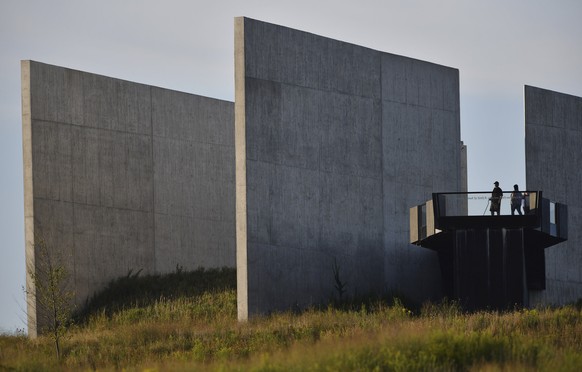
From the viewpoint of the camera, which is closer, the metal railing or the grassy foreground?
the grassy foreground

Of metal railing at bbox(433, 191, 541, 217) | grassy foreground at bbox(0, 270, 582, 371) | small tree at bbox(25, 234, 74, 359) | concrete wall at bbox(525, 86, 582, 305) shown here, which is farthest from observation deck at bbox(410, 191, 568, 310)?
small tree at bbox(25, 234, 74, 359)

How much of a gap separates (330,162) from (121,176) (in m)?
6.76

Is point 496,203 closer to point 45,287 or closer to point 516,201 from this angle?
point 516,201

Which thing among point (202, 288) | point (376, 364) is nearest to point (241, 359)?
point (376, 364)

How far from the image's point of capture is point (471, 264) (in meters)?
32.6

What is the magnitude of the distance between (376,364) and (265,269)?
1052 cm

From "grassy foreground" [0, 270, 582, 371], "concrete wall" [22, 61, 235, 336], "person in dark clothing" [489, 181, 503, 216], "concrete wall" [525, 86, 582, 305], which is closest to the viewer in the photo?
"grassy foreground" [0, 270, 582, 371]

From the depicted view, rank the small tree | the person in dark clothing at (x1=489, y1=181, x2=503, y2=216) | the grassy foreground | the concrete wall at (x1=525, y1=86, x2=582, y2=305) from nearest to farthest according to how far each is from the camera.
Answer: the grassy foreground < the person in dark clothing at (x1=489, y1=181, x2=503, y2=216) < the small tree < the concrete wall at (x1=525, y1=86, x2=582, y2=305)

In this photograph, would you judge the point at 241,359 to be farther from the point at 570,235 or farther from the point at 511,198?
the point at 570,235

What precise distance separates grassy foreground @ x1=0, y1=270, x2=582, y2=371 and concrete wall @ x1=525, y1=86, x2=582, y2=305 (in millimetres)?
6073

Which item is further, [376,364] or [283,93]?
[283,93]

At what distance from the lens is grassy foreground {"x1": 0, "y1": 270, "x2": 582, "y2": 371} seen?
23016mm

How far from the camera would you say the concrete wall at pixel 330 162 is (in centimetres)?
3306

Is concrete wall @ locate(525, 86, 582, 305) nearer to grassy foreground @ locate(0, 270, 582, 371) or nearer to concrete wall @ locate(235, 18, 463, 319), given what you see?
concrete wall @ locate(235, 18, 463, 319)
